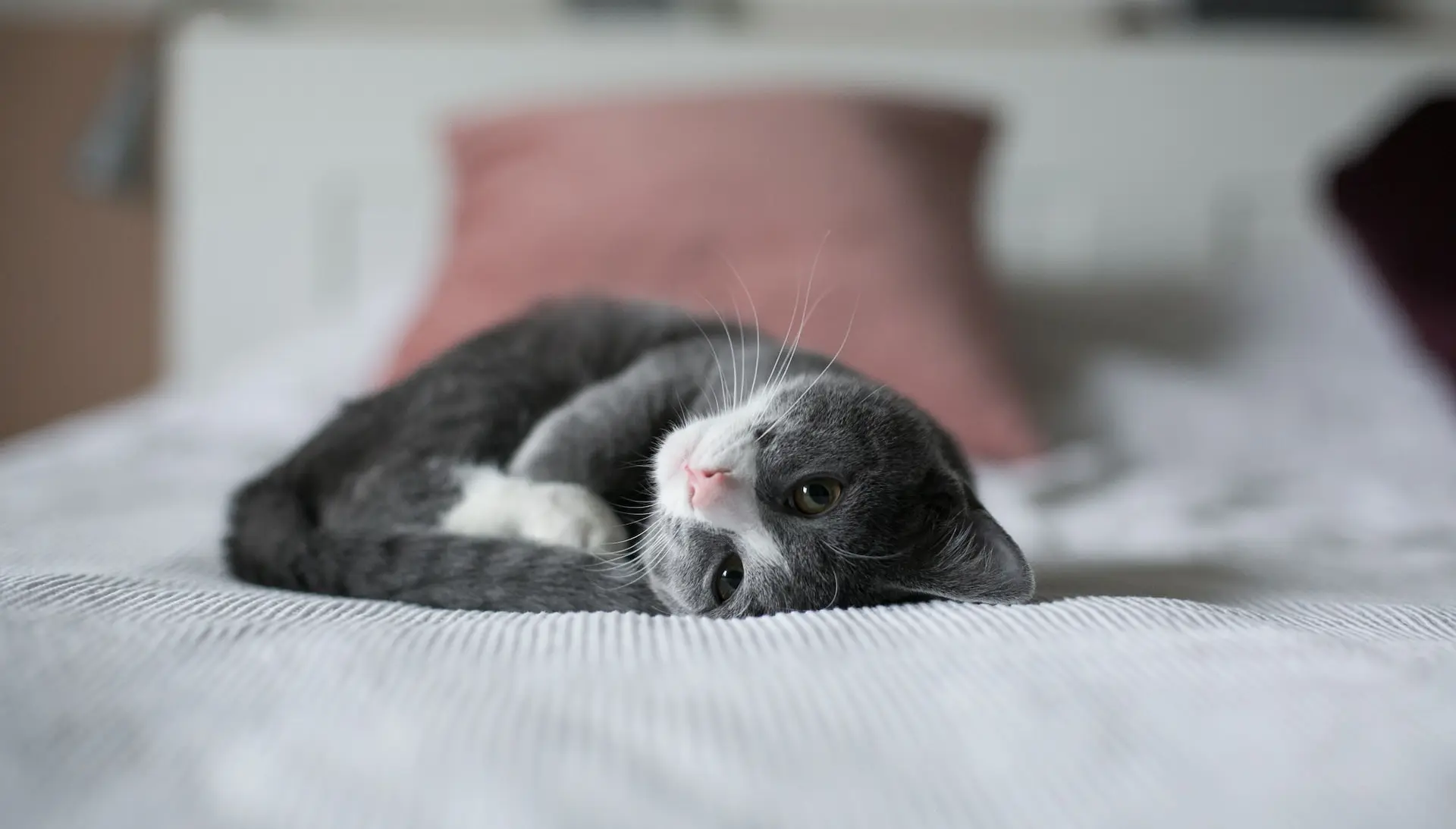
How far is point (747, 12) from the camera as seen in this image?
96.2 inches

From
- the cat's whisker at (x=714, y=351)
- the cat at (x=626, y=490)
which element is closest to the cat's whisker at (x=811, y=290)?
the cat's whisker at (x=714, y=351)

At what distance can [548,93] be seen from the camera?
234cm

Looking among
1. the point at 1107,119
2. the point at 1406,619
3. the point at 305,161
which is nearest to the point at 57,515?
the point at 1406,619

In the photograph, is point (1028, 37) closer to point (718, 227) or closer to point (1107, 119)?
point (1107, 119)

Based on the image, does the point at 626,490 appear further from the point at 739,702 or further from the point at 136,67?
the point at 136,67

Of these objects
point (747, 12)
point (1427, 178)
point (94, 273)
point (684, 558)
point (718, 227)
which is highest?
point (747, 12)

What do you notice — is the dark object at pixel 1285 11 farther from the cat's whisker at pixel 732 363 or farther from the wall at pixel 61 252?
the wall at pixel 61 252

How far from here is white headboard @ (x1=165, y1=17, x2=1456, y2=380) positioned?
2.35 m

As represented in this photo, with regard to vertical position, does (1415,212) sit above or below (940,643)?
above

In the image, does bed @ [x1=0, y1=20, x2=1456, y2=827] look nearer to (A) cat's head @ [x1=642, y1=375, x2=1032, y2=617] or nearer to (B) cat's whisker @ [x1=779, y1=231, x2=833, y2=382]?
(A) cat's head @ [x1=642, y1=375, x2=1032, y2=617]

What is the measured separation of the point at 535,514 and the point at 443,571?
0.11 meters

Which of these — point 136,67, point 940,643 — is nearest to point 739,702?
point 940,643

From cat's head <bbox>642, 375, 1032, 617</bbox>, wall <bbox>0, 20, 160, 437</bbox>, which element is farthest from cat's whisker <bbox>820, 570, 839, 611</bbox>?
wall <bbox>0, 20, 160, 437</bbox>

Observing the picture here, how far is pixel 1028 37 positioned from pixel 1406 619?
1.93m
